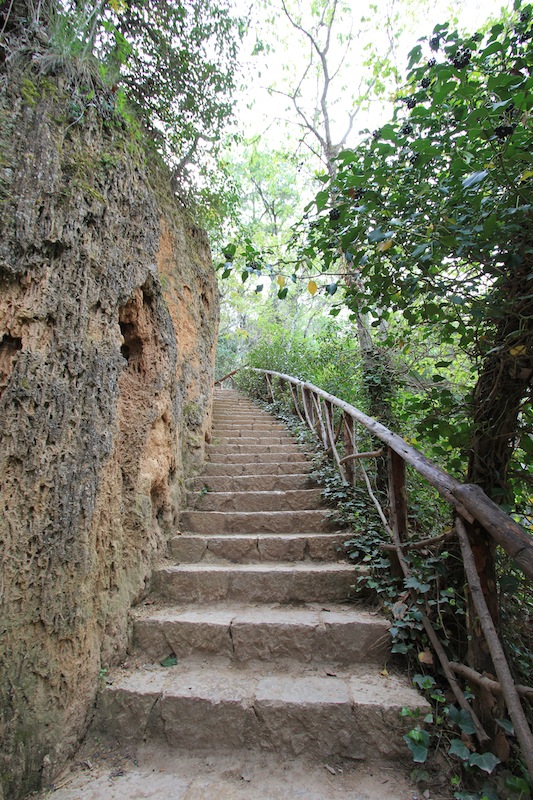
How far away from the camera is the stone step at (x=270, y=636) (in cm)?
214

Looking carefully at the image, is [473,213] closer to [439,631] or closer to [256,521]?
[439,631]

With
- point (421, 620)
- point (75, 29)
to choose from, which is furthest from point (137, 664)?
point (75, 29)

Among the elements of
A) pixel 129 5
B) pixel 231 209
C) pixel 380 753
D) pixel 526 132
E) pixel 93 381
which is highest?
pixel 129 5

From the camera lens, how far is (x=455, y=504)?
5.41 feet

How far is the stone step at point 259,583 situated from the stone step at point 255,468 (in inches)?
59.3

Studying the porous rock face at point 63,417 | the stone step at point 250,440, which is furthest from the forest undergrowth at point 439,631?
the stone step at point 250,440

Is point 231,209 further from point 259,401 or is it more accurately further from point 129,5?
point 259,401

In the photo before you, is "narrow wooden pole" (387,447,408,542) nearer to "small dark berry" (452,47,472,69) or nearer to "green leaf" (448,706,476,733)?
"green leaf" (448,706,476,733)

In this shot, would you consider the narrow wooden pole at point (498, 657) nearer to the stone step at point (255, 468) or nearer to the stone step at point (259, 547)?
the stone step at point (259, 547)

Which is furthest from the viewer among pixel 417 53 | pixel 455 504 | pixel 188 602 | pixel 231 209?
pixel 231 209

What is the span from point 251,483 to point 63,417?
2295 mm

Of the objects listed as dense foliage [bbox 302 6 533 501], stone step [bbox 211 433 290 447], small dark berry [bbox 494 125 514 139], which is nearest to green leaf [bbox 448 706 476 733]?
dense foliage [bbox 302 6 533 501]

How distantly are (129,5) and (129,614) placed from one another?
4662 mm

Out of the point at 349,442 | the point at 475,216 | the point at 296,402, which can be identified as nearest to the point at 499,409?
the point at 475,216
